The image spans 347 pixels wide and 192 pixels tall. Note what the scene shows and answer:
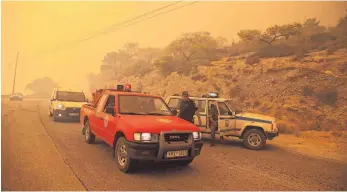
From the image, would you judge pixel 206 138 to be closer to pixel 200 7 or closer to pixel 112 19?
pixel 112 19

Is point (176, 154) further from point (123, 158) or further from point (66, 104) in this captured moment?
point (66, 104)

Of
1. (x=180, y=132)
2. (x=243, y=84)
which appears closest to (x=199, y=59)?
(x=243, y=84)

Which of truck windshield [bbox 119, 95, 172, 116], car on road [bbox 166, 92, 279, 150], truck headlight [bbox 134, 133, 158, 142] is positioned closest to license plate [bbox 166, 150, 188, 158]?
truck headlight [bbox 134, 133, 158, 142]

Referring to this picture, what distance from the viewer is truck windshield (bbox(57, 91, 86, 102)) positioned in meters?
12.5

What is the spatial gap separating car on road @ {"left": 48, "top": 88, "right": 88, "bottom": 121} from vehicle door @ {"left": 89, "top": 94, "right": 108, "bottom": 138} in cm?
507

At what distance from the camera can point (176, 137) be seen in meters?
4.79

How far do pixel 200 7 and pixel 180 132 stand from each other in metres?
128

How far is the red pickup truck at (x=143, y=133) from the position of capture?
180 inches

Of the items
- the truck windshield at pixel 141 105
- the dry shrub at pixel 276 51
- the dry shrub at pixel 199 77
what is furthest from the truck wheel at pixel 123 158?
the dry shrub at pixel 276 51

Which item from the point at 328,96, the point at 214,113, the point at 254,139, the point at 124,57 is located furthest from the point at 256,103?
the point at 124,57

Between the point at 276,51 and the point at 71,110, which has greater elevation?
the point at 276,51

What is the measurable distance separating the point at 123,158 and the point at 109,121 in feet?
3.65

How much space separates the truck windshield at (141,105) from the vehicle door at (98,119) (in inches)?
34.8

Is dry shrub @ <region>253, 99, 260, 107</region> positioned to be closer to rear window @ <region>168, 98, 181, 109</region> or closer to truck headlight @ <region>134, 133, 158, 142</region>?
rear window @ <region>168, 98, 181, 109</region>
